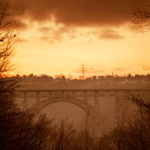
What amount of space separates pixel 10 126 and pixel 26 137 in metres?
1.73

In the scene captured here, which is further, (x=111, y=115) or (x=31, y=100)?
(x=31, y=100)

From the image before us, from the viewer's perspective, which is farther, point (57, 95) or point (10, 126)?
point (57, 95)

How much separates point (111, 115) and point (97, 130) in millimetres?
13355

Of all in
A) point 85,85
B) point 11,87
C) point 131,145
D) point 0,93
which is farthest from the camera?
point 85,85

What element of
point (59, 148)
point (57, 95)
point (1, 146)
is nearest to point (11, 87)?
point (1, 146)

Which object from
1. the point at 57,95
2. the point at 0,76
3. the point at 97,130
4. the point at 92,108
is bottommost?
the point at 97,130

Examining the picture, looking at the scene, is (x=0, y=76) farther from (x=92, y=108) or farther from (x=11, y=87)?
(x=92, y=108)

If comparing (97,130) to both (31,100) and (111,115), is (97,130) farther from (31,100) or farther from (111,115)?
(31,100)

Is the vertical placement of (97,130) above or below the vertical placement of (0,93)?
below

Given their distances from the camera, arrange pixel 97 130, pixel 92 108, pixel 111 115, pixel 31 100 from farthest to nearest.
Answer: pixel 31 100 → pixel 111 115 → pixel 97 130 → pixel 92 108

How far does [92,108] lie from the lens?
30094mm

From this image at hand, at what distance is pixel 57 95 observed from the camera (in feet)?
100

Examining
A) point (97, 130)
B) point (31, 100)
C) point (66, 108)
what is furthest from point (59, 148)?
point (66, 108)

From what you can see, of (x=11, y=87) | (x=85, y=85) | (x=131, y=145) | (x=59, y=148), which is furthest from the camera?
(x=85, y=85)
